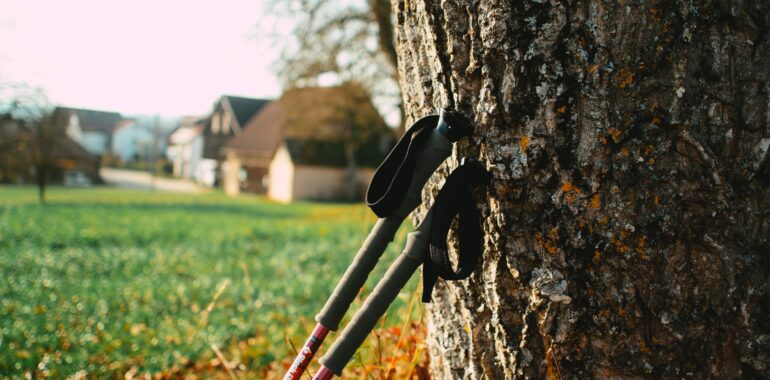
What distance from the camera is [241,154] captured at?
4919cm

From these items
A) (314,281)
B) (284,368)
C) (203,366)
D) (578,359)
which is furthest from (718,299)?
(314,281)

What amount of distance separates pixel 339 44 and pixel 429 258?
2316cm

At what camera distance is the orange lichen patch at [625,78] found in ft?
4.91

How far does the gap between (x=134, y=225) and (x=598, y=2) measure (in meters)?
17.7

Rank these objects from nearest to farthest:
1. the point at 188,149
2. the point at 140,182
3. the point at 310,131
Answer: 1. the point at 310,131
2. the point at 140,182
3. the point at 188,149

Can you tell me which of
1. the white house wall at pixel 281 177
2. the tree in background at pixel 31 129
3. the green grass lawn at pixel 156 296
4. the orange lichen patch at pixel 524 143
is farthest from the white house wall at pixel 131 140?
the orange lichen patch at pixel 524 143

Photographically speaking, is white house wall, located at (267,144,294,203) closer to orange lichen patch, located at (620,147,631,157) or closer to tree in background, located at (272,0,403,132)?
tree in background, located at (272,0,403,132)

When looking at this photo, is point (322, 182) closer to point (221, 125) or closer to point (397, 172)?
point (221, 125)

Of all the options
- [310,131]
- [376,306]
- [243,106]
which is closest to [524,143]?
[376,306]

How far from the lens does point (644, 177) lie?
1501mm

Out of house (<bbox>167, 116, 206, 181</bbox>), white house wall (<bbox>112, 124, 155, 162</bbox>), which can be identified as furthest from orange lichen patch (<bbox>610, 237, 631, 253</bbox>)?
white house wall (<bbox>112, 124, 155, 162</bbox>)

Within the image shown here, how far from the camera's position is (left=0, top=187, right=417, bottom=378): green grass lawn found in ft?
14.3

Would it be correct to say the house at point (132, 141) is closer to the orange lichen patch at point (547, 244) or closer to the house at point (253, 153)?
the house at point (253, 153)

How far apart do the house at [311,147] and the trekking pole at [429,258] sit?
2742cm
